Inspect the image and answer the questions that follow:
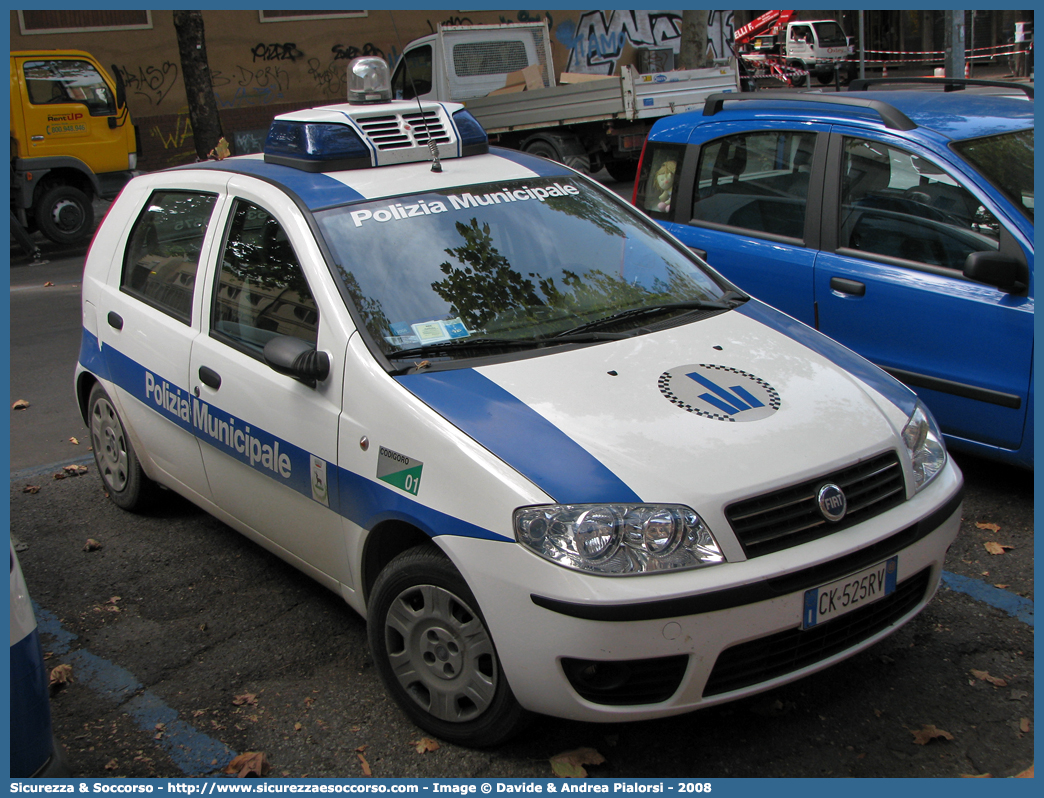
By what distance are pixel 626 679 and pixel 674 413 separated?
79 cm


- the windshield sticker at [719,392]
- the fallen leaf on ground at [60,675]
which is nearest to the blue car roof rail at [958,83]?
the windshield sticker at [719,392]

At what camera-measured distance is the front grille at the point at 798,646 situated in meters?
2.70

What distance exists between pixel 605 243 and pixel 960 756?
216cm

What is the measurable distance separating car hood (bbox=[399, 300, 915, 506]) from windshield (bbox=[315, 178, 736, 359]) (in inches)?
7.9

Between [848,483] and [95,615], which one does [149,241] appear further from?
[848,483]

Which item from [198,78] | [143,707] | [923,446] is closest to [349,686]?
[143,707]

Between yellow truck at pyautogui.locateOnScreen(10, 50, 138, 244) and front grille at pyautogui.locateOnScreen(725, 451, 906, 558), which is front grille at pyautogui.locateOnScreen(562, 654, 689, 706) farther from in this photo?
yellow truck at pyautogui.locateOnScreen(10, 50, 138, 244)

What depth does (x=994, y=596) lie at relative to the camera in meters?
3.75

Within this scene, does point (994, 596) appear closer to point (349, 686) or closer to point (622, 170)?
point (349, 686)

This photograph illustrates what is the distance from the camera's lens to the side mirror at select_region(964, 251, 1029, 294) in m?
4.13

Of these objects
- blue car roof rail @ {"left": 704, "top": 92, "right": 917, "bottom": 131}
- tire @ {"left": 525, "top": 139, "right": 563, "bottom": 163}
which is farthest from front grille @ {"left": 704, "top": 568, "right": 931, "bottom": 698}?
tire @ {"left": 525, "top": 139, "right": 563, "bottom": 163}
